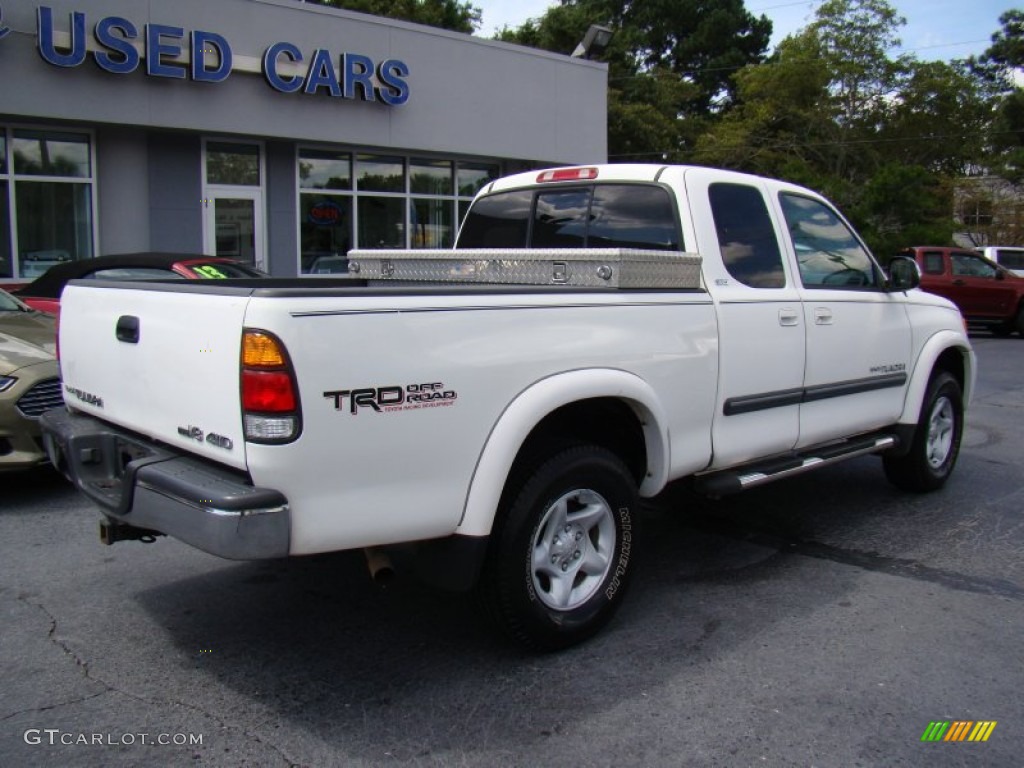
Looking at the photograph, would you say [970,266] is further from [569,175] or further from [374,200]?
[569,175]

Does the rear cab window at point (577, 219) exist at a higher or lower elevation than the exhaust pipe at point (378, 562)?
higher

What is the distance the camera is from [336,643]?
378cm

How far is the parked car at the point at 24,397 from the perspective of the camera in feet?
17.9

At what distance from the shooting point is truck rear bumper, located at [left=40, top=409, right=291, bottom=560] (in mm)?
2797

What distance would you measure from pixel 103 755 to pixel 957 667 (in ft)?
10.3

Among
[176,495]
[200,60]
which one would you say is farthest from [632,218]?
[200,60]

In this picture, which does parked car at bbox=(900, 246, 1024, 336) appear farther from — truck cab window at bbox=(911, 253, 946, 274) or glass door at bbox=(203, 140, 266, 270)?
glass door at bbox=(203, 140, 266, 270)

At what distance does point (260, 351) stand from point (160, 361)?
0.67 meters

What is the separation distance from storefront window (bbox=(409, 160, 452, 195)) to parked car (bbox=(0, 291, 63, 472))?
12.3 m

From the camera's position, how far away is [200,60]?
13.6 m

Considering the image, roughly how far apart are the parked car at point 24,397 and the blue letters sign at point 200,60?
8376 millimetres

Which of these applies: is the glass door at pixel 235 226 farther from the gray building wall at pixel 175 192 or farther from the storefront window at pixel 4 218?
the storefront window at pixel 4 218

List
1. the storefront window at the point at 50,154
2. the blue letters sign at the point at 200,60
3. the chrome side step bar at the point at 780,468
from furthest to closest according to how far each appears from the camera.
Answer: the storefront window at the point at 50,154, the blue letters sign at the point at 200,60, the chrome side step bar at the point at 780,468

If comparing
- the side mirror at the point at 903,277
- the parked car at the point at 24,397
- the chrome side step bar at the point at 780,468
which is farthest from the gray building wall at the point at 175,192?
the chrome side step bar at the point at 780,468
